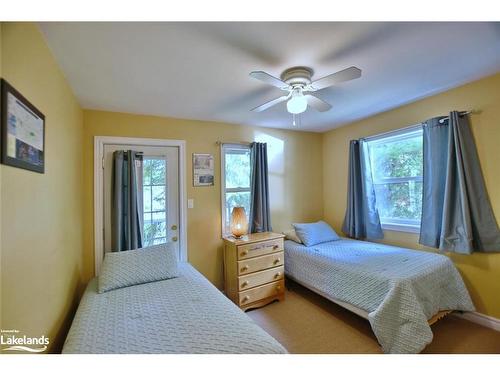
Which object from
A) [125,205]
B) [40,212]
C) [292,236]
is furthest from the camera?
[292,236]

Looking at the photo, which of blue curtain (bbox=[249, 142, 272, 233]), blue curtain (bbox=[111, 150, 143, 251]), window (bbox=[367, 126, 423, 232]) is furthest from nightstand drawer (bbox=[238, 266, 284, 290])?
window (bbox=[367, 126, 423, 232])

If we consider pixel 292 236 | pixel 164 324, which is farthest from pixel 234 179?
pixel 164 324

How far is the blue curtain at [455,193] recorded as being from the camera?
6.75 feet

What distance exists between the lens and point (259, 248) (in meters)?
2.64

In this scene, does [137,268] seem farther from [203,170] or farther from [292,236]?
[292,236]

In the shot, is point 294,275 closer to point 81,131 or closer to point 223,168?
point 223,168

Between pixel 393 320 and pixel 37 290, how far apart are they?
2.33 m

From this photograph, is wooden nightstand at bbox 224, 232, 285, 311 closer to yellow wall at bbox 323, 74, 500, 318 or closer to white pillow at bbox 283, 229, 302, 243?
white pillow at bbox 283, 229, 302, 243

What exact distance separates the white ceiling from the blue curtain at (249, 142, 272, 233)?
843 millimetres

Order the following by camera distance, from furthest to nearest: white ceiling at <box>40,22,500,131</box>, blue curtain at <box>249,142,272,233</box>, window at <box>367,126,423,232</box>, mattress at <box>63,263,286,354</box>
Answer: blue curtain at <box>249,142,272,233</box> < window at <box>367,126,423,232</box> < white ceiling at <box>40,22,500,131</box> < mattress at <box>63,263,286,354</box>

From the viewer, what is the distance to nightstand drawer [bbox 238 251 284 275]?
2521mm

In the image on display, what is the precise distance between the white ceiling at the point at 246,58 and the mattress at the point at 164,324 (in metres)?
1.67

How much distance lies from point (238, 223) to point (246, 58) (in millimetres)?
1810
